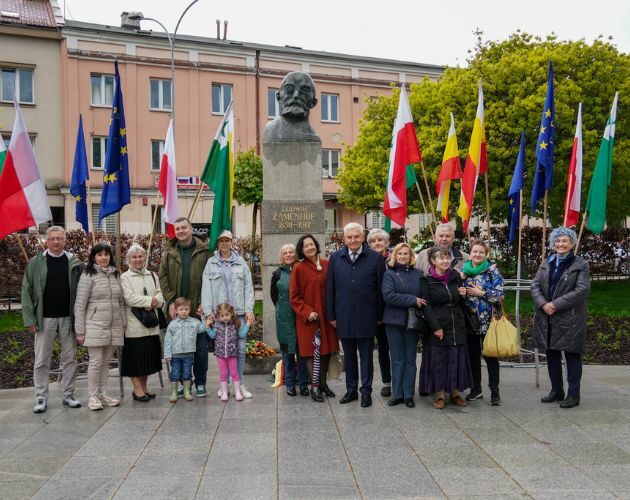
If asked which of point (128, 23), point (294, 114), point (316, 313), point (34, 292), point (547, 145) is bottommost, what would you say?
point (316, 313)

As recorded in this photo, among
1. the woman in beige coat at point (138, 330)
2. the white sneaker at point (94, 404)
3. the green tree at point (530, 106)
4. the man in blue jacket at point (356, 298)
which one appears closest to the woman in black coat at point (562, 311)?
the man in blue jacket at point (356, 298)

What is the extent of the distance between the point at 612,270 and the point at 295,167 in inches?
663

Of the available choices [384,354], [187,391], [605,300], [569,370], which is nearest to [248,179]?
[605,300]

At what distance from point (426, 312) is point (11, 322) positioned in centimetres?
1148

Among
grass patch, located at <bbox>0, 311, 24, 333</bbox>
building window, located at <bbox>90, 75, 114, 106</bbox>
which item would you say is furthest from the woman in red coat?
building window, located at <bbox>90, 75, 114, 106</bbox>

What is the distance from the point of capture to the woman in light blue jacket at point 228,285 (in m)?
7.77

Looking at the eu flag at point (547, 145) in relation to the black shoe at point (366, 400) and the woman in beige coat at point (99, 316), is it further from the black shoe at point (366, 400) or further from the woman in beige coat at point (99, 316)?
the woman in beige coat at point (99, 316)

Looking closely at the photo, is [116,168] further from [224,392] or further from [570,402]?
A: [570,402]

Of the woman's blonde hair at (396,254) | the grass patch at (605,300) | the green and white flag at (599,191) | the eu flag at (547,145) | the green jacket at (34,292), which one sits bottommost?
the grass patch at (605,300)

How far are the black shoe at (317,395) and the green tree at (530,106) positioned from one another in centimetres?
1330

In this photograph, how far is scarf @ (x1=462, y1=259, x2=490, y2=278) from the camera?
24.3 feet

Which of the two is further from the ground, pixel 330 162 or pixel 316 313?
pixel 330 162

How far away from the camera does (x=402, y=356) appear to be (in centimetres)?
731

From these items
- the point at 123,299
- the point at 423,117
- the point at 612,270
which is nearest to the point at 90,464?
the point at 123,299
